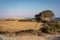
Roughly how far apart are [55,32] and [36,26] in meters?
1.82

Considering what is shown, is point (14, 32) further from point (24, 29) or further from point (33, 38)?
point (33, 38)

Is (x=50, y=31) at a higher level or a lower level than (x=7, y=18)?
lower

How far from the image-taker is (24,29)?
1566 cm

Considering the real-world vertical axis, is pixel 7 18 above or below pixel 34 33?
above

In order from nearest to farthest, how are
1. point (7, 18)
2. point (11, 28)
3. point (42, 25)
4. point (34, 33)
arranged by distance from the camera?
point (34, 33), point (11, 28), point (42, 25), point (7, 18)

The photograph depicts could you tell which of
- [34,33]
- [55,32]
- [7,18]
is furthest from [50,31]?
[7,18]

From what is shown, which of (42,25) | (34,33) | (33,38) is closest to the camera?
(33,38)

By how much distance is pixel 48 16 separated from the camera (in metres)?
19.6

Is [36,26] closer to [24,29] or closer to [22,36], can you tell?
[24,29]

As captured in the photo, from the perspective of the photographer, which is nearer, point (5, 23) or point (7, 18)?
point (5, 23)

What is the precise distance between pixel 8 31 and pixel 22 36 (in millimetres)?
1958

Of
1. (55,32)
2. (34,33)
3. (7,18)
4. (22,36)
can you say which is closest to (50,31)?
(55,32)

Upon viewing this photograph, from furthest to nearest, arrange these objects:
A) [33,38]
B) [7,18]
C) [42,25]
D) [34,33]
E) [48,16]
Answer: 1. [48,16]
2. [7,18]
3. [42,25]
4. [34,33]
5. [33,38]

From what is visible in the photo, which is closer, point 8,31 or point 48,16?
point 8,31
